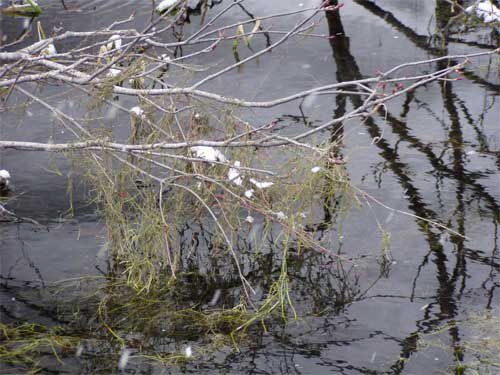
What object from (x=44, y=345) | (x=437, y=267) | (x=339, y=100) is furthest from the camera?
(x=339, y=100)

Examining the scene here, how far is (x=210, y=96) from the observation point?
4.68 meters

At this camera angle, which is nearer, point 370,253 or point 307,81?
point 370,253

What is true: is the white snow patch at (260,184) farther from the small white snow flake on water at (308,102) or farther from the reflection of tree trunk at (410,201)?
the small white snow flake on water at (308,102)

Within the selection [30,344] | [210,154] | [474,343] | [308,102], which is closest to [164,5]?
[308,102]

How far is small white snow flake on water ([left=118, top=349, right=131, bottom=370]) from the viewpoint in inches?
161

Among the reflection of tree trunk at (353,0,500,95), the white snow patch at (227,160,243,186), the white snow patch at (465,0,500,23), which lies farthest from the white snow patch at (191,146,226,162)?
the white snow patch at (465,0,500,23)

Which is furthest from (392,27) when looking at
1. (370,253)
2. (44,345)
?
(44,345)

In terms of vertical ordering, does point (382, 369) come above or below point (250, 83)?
below

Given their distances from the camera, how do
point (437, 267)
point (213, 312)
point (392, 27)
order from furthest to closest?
1. point (392, 27)
2. point (437, 267)
3. point (213, 312)

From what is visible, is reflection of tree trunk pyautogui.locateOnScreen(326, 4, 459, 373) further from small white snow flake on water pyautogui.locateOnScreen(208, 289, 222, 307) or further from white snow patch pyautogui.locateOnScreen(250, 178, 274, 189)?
small white snow flake on water pyautogui.locateOnScreen(208, 289, 222, 307)

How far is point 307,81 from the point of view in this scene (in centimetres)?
802

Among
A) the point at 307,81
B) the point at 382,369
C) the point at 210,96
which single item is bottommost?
the point at 382,369

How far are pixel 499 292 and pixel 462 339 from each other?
60 cm

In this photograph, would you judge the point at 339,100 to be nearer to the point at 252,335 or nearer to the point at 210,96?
the point at 210,96
